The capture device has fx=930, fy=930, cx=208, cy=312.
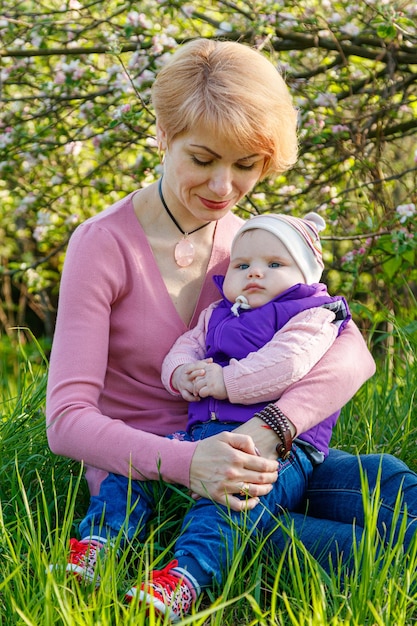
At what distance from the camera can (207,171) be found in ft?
8.29

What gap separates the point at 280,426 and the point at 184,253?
0.70m

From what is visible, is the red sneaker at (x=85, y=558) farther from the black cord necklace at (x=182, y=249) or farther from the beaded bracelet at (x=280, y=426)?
the black cord necklace at (x=182, y=249)

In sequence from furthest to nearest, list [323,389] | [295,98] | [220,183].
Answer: [295,98] → [220,183] → [323,389]

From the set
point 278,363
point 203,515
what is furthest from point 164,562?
point 278,363

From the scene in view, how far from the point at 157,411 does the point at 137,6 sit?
8.33 feet

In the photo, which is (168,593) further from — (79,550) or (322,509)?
(322,509)

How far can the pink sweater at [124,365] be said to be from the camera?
2.34 meters

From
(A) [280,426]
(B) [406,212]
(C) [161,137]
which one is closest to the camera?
(A) [280,426]

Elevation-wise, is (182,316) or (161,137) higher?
(161,137)

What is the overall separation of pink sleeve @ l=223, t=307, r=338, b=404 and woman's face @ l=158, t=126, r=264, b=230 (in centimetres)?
42

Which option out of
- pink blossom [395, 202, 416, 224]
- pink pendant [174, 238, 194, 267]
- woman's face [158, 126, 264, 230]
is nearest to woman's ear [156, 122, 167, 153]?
woman's face [158, 126, 264, 230]

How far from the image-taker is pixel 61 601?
1.74 m

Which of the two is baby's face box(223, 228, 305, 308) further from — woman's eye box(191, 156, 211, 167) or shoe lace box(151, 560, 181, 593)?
shoe lace box(151, 560, 181, 593)

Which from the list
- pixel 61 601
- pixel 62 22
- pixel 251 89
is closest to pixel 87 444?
pixel 61 601
